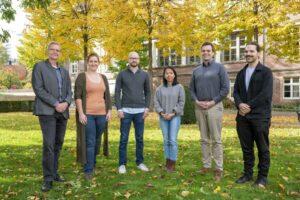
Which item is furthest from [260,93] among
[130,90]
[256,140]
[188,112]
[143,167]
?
[188,112]

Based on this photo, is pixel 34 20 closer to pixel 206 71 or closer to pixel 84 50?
pixel 84 50

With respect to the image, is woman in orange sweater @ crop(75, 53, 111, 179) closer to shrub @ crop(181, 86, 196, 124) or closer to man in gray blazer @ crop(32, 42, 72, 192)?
man in gray blazer @ crop(32, 42, 72, 192)

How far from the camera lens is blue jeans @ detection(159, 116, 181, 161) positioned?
266 inches

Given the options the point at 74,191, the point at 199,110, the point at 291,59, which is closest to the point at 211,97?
the point at 199,110

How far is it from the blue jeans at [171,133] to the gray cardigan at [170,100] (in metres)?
0.17

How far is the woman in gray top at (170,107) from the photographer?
6.73 metres

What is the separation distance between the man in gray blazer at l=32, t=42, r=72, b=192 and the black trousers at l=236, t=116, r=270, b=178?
2.83m

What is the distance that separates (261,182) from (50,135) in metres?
3.34

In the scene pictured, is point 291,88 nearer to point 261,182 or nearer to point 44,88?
point 261,182

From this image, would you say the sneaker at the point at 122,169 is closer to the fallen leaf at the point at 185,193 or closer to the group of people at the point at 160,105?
the group of people at the point at 160,105

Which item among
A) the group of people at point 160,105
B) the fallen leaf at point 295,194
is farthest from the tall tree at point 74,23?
the fallen leaf at point 295,194

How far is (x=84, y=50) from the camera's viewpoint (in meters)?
23.6

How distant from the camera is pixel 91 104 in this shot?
6418 millimetres

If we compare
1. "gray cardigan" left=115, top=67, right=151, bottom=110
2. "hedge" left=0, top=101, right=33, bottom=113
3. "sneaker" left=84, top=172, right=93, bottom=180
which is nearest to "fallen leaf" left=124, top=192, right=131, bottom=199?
"sneaker" left=84, top=172, right=93, bottom=180
